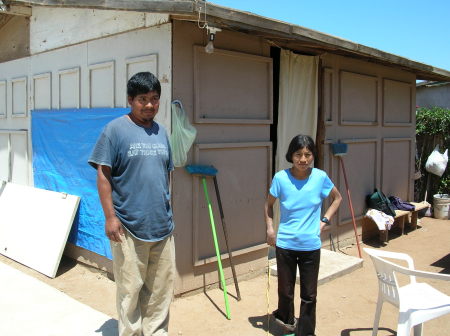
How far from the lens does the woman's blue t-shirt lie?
352cm

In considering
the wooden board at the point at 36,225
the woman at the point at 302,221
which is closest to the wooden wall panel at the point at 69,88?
the wooden board at the point at 36,225

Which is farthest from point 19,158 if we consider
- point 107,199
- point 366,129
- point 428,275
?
point 428,275

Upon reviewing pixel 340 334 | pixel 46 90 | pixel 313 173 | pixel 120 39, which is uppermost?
pixel 120 39

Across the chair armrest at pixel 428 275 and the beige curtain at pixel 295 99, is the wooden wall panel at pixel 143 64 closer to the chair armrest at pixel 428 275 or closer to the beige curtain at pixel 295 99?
the beige curtain at pixel 295 99

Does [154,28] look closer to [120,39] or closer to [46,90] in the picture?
[120,39]

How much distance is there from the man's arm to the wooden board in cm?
Answer: 278

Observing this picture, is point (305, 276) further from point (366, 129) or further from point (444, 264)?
point (366, 129)

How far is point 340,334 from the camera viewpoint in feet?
13.3

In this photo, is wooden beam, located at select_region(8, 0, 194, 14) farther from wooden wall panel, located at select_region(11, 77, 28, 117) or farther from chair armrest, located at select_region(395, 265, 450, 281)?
wooden wall panel, located at select_region(11, 77, 28, 117)

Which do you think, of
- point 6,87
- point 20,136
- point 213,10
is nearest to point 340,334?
point 213,10

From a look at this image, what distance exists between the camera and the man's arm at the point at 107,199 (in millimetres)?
2988

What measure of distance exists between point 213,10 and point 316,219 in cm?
206

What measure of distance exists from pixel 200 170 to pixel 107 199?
1.70m

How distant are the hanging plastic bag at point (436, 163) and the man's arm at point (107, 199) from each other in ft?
27.7
